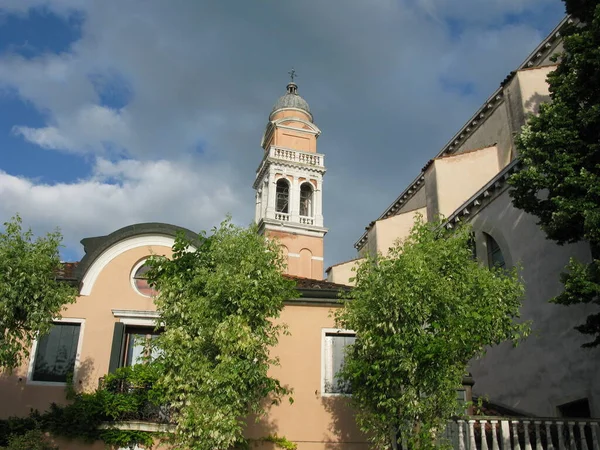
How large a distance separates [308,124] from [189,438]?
135ft

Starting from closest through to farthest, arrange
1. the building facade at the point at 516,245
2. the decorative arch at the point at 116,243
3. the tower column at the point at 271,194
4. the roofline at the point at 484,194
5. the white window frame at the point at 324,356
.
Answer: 1. the white window frame at the point at 324,356
2. the decorative arch at the point at 116,243
3. the building facade at the point at 516,245
4. the roofline at the point at 484,194
5. the tower column at the point at 271,194

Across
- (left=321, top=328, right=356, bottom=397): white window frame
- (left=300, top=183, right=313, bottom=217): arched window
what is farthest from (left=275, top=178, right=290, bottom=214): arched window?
(left=321, top=328, right=356, bottom=397): white window frame

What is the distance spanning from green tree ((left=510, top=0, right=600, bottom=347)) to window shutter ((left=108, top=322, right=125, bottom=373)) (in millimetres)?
9901

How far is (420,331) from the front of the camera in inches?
444

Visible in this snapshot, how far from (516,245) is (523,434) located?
309 inches

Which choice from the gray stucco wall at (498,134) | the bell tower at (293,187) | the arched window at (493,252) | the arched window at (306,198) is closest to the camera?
the arched window at (493,252)

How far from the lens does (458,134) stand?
2783cm

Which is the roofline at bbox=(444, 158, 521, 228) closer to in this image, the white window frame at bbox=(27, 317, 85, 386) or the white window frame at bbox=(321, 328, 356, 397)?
the white window frame at bbox=(321, 328, 356, 397)

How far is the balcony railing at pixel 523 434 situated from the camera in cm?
1253

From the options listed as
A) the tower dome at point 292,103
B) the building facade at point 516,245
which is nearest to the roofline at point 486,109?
the building facade at point 516,245

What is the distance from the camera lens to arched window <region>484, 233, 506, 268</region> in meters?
21.0

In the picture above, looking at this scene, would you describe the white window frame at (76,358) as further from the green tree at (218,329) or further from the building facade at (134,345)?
the green tree at (218,329)

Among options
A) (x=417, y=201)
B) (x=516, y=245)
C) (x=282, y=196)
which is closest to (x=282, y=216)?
(x=282, y=196)

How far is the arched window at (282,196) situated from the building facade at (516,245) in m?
19.9
